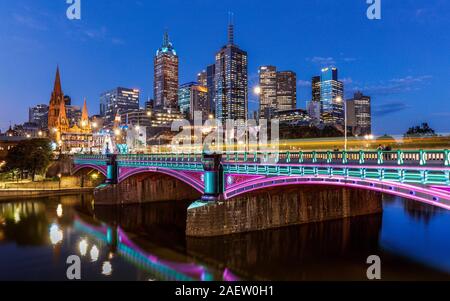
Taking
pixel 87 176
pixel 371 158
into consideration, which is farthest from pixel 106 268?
pixel 87 176

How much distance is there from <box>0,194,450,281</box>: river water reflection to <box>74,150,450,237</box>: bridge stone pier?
152 centimetres

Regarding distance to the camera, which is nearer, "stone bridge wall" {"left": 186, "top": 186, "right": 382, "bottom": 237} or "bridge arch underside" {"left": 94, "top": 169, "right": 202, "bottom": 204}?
"stone bridge wall" {"left": 186, "top": 186, "right": 382, "bottom": 237}

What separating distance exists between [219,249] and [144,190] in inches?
1145

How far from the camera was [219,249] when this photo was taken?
29.2 metres

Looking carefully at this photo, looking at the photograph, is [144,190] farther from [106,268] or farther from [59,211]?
[106,268]

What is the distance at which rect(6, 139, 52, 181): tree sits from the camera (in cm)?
7588

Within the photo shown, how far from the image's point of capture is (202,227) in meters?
31.5

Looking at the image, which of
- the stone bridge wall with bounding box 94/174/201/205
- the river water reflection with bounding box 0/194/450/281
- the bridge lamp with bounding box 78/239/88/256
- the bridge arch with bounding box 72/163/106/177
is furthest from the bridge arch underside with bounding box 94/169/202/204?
the bridge lamp with bounding box 78/239/88/256

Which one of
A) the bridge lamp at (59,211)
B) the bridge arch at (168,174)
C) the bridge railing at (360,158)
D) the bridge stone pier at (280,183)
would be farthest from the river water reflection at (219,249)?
the bridge railing at (360,158)

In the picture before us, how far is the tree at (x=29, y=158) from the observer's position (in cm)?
7588

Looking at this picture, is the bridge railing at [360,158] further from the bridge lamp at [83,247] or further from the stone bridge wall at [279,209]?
the bridge lamp at [83,247]

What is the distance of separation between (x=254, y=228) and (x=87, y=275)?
1545cm

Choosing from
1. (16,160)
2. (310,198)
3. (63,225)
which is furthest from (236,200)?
(16,160)

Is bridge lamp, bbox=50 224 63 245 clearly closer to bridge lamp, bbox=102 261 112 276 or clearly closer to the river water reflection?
the river water reflection
